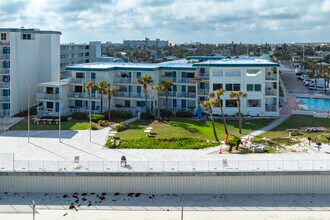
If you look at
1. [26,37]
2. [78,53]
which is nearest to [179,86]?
[26,37]

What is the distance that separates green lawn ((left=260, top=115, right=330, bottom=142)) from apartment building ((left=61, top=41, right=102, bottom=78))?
49.4 metres

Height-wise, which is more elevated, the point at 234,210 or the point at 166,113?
the point at 166,113

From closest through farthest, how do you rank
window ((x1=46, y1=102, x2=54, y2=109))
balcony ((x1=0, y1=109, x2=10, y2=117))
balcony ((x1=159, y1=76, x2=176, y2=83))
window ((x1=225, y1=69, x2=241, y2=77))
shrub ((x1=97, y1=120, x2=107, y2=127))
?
shrub ((x1=97, y1=120, x2=107, y2=127)), window ((x1=225, y1=69, x2=241, y2=77)), balcony ((x1=0, y1=109, x2=10, y2=117)), window ((x1=46, y1=102, x2=54, y2=109)), balcony ((x1=159, y1=76, x2=176, y2=83))

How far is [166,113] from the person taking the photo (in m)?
56.6

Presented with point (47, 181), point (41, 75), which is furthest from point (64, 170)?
point (41, 75)

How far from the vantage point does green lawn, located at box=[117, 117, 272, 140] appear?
45.3 meters

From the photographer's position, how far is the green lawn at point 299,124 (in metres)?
45.4

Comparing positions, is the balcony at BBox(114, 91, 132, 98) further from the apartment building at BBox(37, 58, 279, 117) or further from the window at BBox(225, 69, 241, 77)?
the window at BBox(225, 69, 241, 77)

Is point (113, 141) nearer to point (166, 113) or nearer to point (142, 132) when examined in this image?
point (142, 132)

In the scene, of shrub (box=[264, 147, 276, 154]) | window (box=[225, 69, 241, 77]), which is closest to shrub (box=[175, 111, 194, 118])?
window (box=[225, 69, 241, 77])

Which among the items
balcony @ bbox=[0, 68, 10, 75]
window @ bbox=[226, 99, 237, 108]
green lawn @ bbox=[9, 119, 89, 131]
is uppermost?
balcony @ bbox=[0, 68, 10, 75]

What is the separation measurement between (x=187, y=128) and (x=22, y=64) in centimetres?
2595

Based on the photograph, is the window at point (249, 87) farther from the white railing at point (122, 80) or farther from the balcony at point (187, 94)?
the white railing at point (122, 80)

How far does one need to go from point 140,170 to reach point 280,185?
33.3ft
